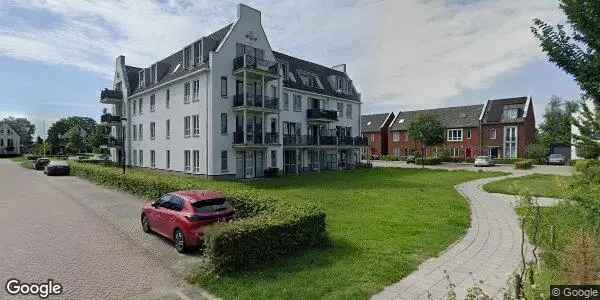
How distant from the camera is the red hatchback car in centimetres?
882

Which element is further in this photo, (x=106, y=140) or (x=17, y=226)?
(x=106, y=140)

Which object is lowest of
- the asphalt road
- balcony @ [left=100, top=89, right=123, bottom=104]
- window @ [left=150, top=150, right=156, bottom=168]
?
the asphalt road

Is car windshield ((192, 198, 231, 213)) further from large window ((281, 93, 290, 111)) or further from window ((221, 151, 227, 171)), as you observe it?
large window ((281, 93, 290, 111))

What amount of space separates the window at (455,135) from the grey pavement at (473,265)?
48.3 meters

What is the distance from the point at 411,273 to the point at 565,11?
221 inches

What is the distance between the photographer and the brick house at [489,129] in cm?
5181

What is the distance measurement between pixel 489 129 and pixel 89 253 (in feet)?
190

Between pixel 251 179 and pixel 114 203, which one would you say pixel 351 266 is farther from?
pixel 251 179

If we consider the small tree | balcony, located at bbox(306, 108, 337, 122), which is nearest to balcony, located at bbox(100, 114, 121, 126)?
balcony, located at bbox(306, 108, 337, 122)

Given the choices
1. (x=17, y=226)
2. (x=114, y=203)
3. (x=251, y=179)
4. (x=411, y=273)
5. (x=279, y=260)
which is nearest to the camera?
(x=411, y=273)

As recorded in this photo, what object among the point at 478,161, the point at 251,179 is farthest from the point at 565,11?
the point at 478,161

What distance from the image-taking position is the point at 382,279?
6.74 metres

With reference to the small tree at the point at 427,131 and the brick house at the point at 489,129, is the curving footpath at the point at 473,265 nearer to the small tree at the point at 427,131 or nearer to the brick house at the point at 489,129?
the small tree at the point at 427,131

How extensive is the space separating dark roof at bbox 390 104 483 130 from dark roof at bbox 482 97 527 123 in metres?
1.33
